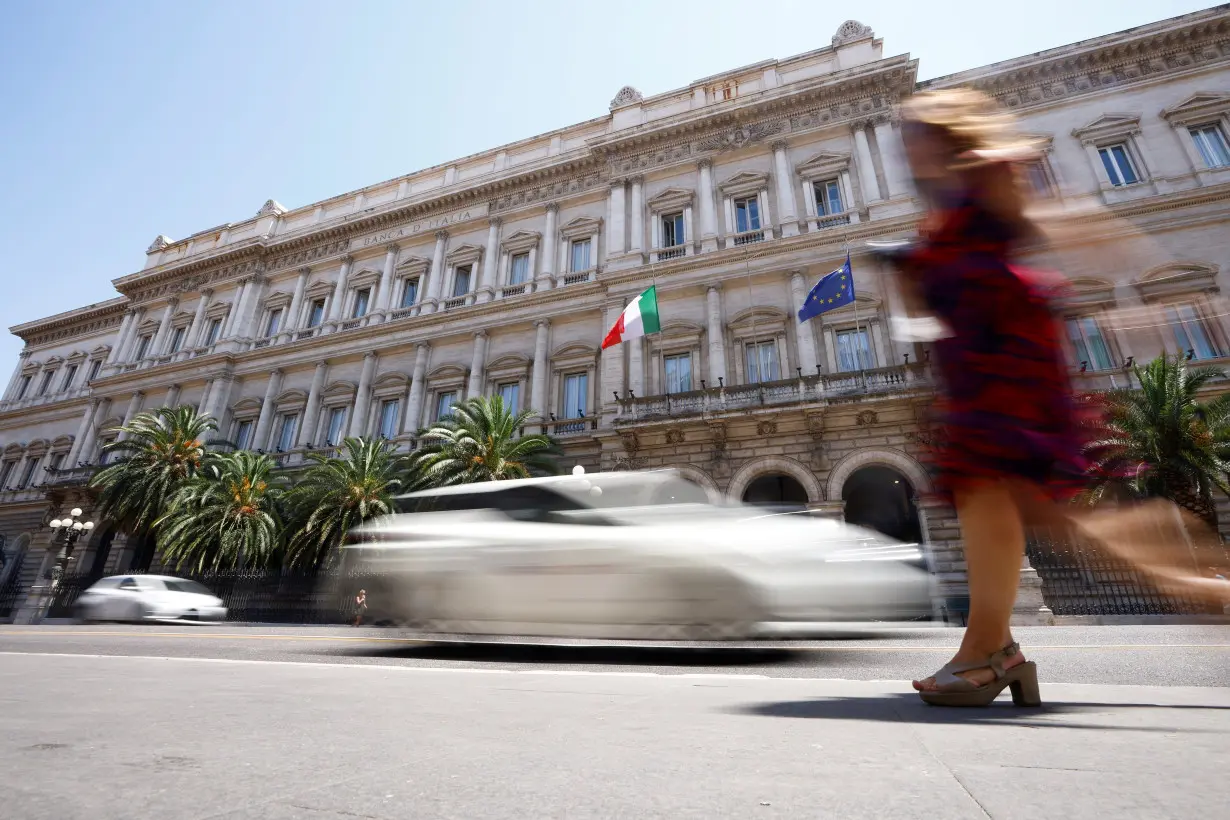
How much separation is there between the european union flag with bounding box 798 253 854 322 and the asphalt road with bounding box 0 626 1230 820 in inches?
499

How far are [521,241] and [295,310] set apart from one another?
11.6 meters

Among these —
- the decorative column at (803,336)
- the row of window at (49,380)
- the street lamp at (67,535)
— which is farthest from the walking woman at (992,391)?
the row of window at (49,380)

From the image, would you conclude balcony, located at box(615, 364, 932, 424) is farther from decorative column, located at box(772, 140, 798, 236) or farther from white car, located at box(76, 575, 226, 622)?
white car, located at box(76, 575, 226, 622)

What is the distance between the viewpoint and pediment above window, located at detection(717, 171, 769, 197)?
1966 cm

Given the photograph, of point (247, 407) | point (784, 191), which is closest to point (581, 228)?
point (784, 191)

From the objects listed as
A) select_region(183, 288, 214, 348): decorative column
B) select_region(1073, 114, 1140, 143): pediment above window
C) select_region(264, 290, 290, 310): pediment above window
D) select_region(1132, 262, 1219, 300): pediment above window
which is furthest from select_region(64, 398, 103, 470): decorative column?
select_region(1073, 114, 1140, 143): pediment above window

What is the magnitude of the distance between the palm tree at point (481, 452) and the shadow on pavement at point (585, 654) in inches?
387

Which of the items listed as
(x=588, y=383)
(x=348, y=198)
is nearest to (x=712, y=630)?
(x=588, y=383)

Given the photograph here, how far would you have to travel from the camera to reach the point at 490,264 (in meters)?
23.2

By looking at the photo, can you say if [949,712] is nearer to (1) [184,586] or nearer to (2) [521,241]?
(1) [184,586]

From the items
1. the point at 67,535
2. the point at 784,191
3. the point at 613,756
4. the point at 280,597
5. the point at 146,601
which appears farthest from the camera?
the point at 67,535

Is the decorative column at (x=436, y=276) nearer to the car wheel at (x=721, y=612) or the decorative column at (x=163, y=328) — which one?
the decorative column at (x=163, y=328)

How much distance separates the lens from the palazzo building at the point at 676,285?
15.6 metres

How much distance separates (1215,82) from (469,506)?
25142 millimetres
